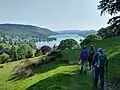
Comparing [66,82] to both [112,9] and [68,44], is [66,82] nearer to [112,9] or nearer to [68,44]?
[112,9]

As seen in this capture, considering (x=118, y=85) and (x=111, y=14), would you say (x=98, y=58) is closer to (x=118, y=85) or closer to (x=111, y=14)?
(x=118, y=85)

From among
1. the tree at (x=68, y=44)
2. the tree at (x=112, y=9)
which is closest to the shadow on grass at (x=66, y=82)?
the tree at (x=112, y=9)

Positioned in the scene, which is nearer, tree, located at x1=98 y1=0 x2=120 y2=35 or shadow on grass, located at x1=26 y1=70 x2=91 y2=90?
shadow on grass, located at x1=26 y1=70 x2=91 y2=90

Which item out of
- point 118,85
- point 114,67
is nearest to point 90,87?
point 118,85

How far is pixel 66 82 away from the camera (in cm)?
2500

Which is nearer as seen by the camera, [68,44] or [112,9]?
[112,9]

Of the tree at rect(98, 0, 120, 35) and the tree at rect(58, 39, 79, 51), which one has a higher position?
the tree at rect(98, 0, 120, 35)

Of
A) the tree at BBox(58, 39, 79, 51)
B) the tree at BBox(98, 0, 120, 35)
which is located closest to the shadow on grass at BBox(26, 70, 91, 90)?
the tree at BBox(98, 0, 120, 35)

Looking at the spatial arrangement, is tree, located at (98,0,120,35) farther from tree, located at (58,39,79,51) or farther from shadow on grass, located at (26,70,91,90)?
tree, located at (58,39,79,51)

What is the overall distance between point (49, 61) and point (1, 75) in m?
6.91

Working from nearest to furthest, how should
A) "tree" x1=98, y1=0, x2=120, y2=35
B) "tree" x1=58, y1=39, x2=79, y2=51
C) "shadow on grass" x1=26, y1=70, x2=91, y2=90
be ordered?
1. "shadow on grass" x1=26, y1=70, x2=91, y2=90
2. "tree" x1=98, y1=0, x2=120, y2=35
3. "tree" x1=58, y1=39, x2=79, y2=51

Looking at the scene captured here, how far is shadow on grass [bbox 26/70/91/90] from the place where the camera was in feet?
75.7

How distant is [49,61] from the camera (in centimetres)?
4353

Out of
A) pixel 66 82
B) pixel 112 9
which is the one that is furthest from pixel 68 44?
pixel 66 82
